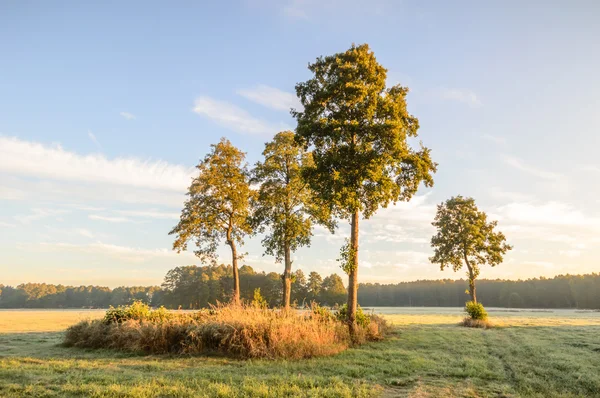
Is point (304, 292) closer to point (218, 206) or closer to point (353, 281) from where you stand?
point (218, 206)

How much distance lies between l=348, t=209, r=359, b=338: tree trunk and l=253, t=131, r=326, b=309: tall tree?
32.4 ft

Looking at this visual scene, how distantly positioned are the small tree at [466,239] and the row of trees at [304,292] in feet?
150

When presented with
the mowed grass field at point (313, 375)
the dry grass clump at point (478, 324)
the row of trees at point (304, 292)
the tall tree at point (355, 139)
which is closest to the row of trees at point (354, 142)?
the tall tree at point (355, 139)

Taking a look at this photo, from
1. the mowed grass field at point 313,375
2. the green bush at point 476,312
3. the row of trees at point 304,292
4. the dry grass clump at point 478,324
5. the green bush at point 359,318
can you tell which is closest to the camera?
the mowed grass field at point 313,375

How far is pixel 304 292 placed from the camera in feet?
316

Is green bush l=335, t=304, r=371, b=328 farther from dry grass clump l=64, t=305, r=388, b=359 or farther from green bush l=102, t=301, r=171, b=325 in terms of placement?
green bush l=102, t=301, r=171, b=325

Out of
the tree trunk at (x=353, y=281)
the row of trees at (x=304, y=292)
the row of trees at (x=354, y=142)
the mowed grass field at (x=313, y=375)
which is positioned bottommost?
the row of trees at (x=304, y=292)

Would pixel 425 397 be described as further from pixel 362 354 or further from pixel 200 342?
pixel 200 342

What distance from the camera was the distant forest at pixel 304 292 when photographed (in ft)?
319

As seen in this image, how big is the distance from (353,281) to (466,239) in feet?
71.6

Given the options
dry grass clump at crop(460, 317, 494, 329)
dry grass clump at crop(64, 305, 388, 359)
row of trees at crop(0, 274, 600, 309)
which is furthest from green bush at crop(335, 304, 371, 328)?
row of trees at crop(0, 274, 600, 309)

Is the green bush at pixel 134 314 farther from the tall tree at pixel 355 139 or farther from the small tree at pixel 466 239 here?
the small tree at pixel 466 239

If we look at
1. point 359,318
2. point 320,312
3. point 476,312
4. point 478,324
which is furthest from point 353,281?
point 476,312

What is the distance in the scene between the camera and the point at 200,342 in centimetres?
1216
